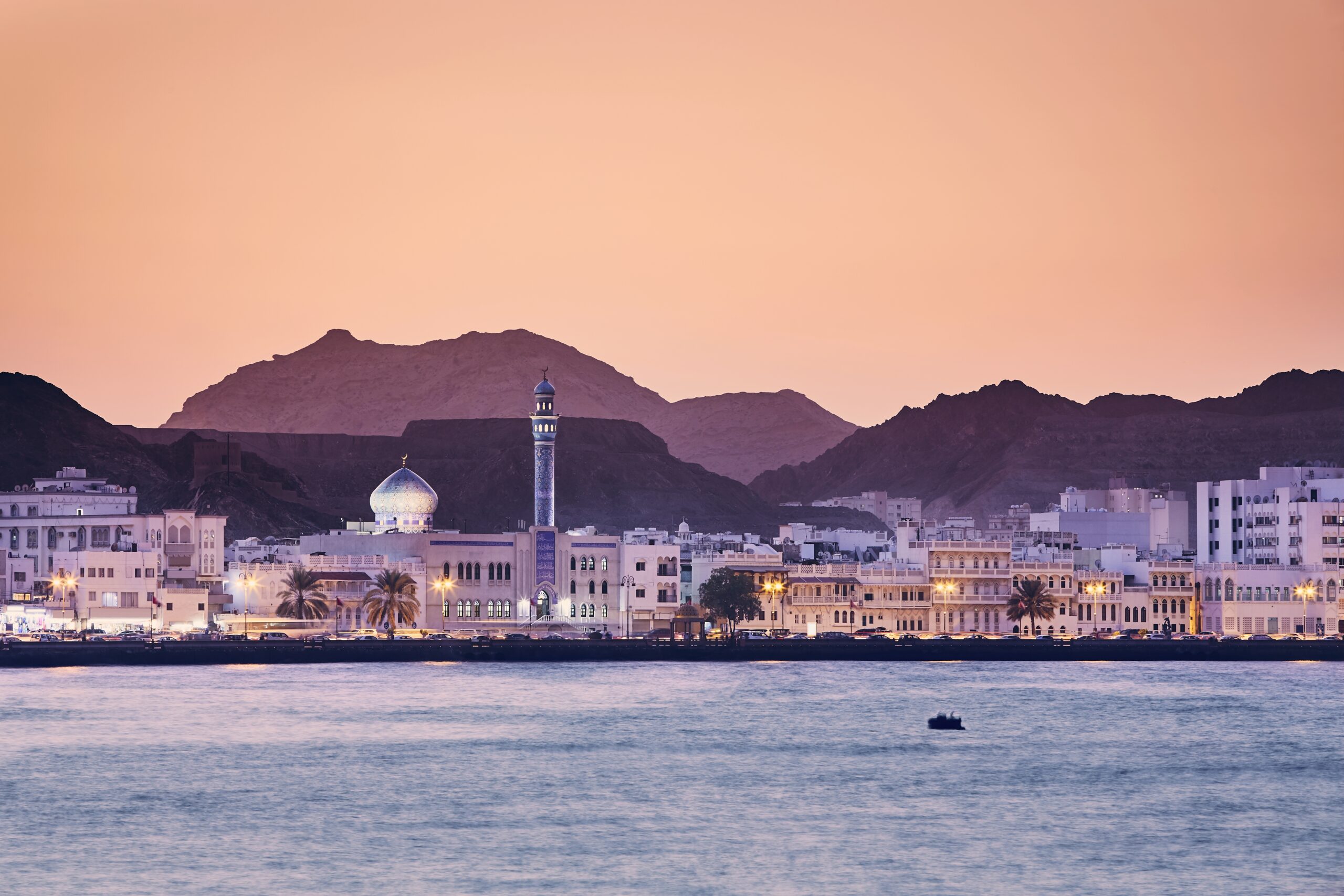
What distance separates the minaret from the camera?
529 ft

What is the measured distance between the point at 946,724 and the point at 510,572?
2524 inches

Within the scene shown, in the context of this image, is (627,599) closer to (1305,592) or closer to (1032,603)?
(1032,603)

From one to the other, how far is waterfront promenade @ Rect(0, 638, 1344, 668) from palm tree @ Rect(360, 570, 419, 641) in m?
3.88

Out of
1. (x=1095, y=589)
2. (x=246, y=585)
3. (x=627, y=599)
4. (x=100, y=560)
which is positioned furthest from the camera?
(x=1095, y=589)

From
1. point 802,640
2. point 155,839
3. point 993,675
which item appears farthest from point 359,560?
point 155,839

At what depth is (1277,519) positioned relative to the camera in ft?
539

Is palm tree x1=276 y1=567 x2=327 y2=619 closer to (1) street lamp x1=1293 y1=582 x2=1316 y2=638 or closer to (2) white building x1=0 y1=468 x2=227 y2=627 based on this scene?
(2) white building x1=0 y1=468 x2=227 y2=627

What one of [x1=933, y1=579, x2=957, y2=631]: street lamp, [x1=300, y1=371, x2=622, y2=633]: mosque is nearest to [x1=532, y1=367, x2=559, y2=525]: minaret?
[x1=300, y1=371, x2=622, y2=633]: mosque

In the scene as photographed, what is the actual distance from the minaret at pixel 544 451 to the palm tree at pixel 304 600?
56.0 feet

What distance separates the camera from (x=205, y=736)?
93.7 m

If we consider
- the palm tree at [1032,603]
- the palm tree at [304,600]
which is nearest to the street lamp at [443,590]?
the palm tree at [304,600]

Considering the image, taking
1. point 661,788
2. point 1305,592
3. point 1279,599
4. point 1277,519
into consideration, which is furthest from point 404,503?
point 661,788

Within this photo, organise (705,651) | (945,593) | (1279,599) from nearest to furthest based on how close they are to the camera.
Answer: (705,651), (1279,599), (945,593)

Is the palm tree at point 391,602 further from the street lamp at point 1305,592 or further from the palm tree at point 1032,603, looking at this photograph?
the street lamp at point 1305,592
